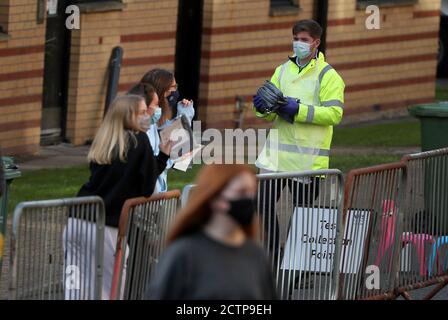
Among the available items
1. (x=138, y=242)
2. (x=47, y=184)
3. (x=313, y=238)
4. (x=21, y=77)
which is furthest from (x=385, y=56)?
(x=138, y=242)

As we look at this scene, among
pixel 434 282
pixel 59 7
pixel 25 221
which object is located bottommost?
pixel 434 282

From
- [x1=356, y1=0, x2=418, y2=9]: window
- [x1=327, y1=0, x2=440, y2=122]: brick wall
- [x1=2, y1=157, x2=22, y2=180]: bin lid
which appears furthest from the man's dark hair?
[x1=356, y1=0, x2=418, y2=9]: window

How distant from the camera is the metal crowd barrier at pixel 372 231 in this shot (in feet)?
30.9

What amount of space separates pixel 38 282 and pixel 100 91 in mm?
9298

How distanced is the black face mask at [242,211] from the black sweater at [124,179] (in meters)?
2.59

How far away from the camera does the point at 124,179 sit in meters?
8.21

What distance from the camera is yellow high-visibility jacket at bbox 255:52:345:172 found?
1007 centimetres

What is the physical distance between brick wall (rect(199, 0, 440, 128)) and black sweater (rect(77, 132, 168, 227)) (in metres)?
9.74

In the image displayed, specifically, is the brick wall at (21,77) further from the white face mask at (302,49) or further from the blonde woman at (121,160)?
the blonde woman at (121,160)

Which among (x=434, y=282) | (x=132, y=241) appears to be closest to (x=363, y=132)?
(x=434, y=282)

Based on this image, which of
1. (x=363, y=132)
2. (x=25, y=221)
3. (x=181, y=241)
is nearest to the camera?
(x=181, y=241)

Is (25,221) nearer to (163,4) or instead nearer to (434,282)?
(434,282)

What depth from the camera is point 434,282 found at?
10.3m

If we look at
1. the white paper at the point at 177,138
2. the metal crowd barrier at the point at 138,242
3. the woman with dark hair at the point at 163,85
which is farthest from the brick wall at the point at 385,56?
the metal crowd barrier at the point at 138,242
